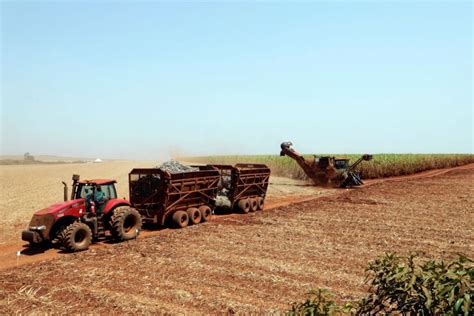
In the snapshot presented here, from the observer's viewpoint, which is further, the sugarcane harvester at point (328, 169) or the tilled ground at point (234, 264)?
the sugarcane harvester at point (328, 169)

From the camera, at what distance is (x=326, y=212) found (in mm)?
20000

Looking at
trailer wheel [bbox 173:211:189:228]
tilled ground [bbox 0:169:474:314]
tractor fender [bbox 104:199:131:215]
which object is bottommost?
tilled ground [bbox 0:169:474:314]

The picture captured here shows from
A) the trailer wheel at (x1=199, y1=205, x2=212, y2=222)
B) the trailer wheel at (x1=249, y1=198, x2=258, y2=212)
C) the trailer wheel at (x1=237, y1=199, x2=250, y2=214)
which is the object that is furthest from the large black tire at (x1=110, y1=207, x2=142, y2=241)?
the trailer wheel at (x1=249, y1=198, x2=258, y2=212)

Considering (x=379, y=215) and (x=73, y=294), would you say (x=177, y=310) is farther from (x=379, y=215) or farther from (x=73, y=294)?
(x=379, y=215)

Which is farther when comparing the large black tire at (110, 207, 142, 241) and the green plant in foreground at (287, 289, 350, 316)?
the large black tire at (110, 207, 142, 241)

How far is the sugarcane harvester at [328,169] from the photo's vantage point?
32.8 metres

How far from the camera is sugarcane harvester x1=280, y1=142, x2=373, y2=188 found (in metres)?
32.8

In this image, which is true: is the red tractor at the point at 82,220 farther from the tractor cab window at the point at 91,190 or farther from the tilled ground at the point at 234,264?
the tilled ground at the point at 234,264

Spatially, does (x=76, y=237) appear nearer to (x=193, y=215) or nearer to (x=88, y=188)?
(x=88, y=188)

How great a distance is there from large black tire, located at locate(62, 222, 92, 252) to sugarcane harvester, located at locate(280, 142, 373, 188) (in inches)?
861

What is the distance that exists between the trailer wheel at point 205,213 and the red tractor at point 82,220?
386 cm

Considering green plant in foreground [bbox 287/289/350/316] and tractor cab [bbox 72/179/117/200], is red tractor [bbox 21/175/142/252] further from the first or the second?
green plant in foreground [bbox 287/289/350/316]

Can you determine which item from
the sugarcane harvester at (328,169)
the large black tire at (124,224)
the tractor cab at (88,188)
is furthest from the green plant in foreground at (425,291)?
the sugarcane harvester at (328,169)

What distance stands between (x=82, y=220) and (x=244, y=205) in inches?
365
